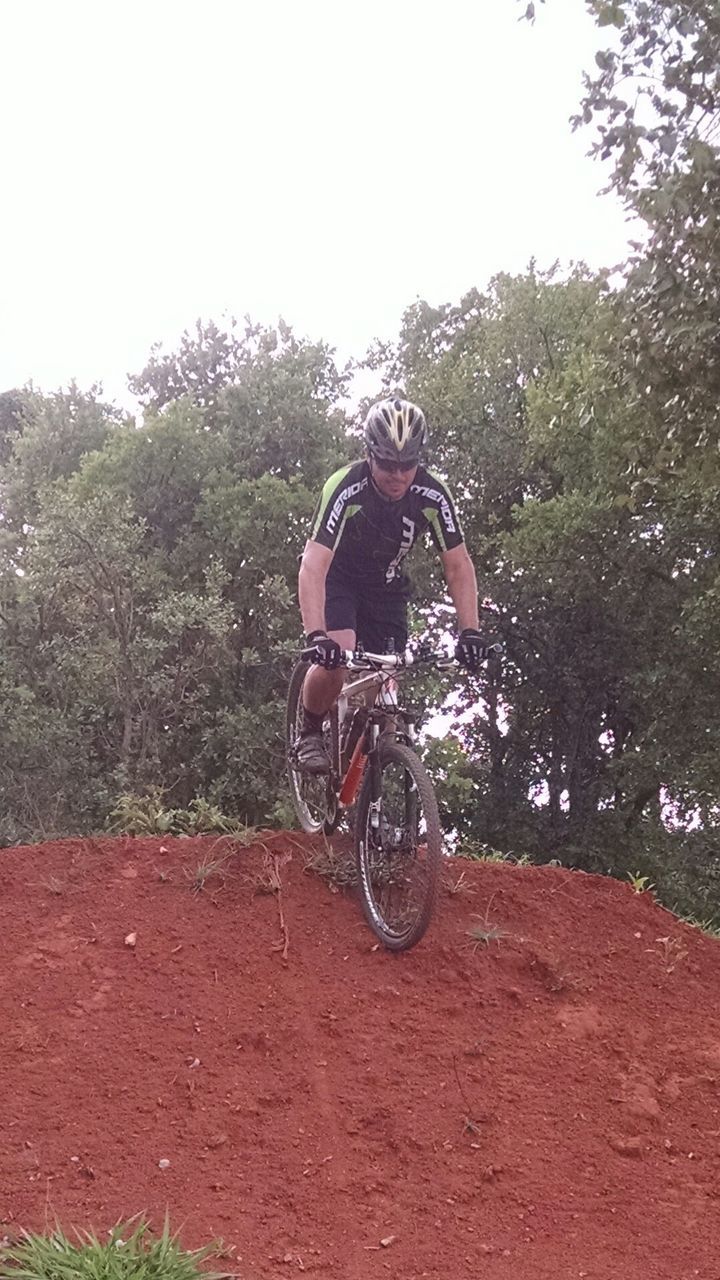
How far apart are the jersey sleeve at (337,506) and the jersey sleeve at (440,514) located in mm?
371

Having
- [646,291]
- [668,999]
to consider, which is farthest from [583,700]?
[668,999]

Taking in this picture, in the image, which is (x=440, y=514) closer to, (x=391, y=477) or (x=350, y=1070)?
(x=391, y=477)

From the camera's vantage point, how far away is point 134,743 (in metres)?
20.3

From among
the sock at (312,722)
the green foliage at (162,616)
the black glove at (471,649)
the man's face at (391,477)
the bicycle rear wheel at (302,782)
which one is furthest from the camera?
the green foliage at (162,616)

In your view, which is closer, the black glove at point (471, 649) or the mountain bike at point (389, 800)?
the mountain bike at point (389, 800)

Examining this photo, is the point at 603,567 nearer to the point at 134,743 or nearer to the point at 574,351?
the point at 574,351

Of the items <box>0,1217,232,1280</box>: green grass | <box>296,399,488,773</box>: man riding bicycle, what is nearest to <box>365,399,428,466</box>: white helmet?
<box>296,399,488,773</box>: man riding bicycle

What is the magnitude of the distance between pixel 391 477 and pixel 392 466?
85mm

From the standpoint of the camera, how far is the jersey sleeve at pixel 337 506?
19.6 ft

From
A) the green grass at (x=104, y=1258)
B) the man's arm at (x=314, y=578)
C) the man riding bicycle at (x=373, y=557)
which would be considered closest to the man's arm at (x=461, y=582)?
the man riding bicycle at (x=373, y=557)

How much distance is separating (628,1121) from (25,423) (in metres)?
25.2

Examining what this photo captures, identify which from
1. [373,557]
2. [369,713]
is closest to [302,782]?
[369,713]

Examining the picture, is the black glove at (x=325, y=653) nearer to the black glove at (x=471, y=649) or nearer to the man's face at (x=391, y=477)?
the black glove at (x=471, y=649)

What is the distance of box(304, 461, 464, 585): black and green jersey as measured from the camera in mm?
6012
